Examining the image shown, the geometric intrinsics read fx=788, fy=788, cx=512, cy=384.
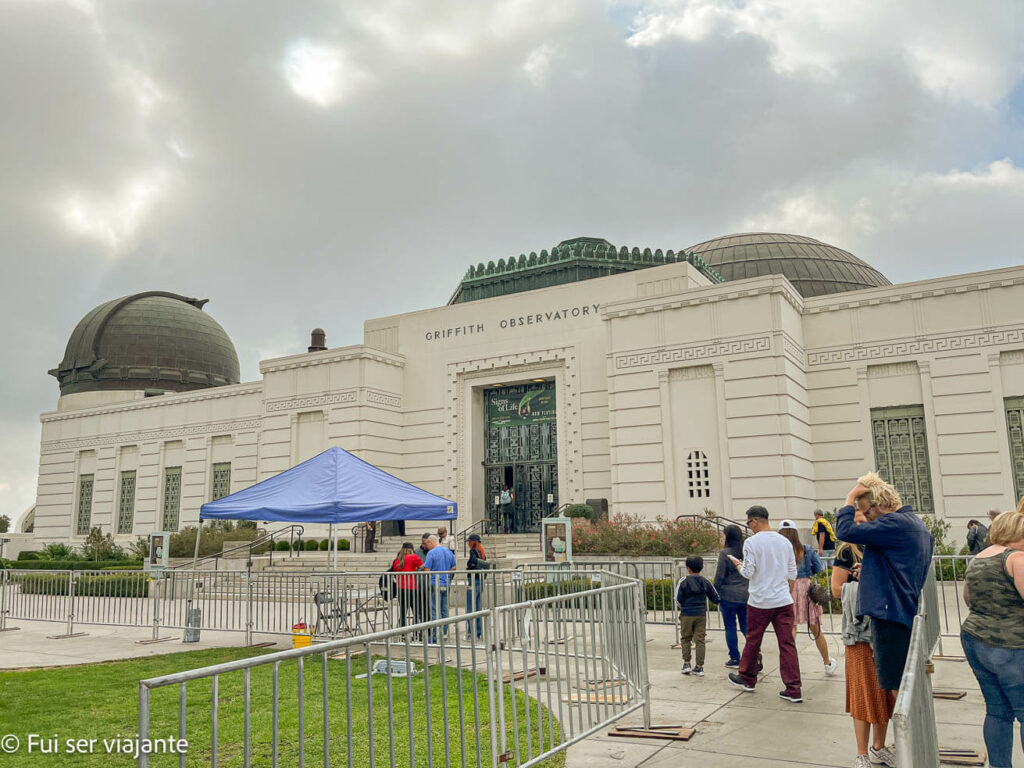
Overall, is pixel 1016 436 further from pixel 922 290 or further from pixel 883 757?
pixel 883 757

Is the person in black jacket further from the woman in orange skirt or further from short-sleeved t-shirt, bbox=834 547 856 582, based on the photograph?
the woman in orange skirt

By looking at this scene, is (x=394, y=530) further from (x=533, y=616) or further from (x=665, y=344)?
(x=533, y=616)

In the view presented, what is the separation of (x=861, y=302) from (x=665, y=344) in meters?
6.01

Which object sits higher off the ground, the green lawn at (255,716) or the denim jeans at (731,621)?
the denim jeans at (731,621)

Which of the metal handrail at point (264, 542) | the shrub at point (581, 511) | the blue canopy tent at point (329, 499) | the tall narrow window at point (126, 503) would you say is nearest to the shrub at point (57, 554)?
the tall narrow window at point (126, 503)

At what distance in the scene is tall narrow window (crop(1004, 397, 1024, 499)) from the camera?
21719 mm

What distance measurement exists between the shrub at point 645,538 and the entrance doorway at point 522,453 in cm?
572

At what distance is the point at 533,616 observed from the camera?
6.47 meters

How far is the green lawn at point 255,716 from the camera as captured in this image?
657 cm

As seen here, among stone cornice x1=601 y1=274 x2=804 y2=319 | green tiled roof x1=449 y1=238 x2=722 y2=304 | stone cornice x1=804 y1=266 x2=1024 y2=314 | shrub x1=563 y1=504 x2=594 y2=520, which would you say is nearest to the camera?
stone cornice x1=804 y1=266 x2=1024 y2=314

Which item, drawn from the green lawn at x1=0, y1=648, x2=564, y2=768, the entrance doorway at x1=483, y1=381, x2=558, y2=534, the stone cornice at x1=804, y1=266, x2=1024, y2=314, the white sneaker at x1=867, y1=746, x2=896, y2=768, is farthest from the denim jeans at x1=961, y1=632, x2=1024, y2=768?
the entrance doorway at x1=483, y1=381, x2=558, y2=534

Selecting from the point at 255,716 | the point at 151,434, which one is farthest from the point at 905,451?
the point at 151,434

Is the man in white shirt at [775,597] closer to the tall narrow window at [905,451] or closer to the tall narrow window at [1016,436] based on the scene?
the tall narrow window at [905,451]

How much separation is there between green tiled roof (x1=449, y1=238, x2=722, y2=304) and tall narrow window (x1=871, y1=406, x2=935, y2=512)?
30.7 ft
